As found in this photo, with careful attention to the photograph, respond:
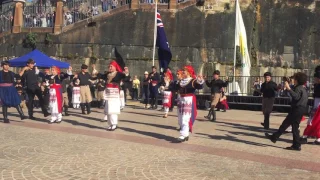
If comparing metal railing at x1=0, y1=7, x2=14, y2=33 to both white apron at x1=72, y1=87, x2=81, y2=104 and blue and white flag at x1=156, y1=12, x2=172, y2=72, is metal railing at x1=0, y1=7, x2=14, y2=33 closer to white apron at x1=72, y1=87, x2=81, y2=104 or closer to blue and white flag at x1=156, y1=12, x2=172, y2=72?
blue and white flag at x1=156, y1=12, x2=172, y2=72

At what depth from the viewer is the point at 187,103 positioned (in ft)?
30.1

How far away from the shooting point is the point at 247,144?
891 centimetres

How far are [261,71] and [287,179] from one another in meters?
22.3

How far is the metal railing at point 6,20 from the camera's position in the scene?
82.7 feet

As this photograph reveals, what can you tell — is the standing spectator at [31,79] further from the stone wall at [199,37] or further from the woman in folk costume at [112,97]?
the stone wall at [199,37]

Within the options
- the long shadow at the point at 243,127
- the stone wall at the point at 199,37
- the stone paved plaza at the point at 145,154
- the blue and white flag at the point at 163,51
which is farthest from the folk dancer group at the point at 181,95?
the stone wall at the point at 199,37

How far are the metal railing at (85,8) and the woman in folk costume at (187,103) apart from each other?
57.8ft

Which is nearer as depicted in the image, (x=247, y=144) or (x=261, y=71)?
(x=247, y=144)

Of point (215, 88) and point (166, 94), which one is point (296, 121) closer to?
point (215, 88)

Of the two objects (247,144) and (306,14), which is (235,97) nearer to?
(247,144)

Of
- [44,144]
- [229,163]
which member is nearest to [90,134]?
[44,144]

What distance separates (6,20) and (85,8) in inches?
202

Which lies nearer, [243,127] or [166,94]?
[243,127]

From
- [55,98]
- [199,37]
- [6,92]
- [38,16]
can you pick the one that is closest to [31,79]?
[6,92]
